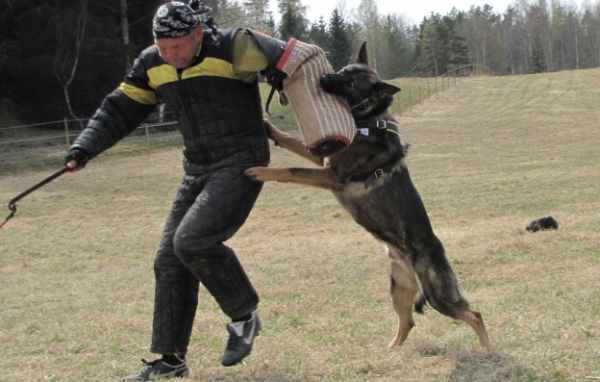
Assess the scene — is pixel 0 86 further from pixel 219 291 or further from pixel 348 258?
pixel 219 291

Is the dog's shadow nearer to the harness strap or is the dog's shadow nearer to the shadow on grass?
the shadow on grass

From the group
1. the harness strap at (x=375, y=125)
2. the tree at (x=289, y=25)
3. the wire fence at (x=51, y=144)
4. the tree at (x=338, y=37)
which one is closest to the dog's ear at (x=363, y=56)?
the harness strap at (x=375, y=125)

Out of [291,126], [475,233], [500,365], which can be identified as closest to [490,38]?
[291,126]

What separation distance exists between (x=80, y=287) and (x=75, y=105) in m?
22.6

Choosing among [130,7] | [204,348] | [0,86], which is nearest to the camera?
[204,348]

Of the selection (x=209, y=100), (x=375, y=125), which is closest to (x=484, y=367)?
(x=375, y=125)

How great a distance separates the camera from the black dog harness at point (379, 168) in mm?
4434

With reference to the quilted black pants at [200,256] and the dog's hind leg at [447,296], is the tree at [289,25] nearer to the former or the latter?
the dog's hind leg at [447,296]

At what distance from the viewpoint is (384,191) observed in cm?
440

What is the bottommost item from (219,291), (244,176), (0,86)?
(219,291)

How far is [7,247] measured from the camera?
10.7 metres

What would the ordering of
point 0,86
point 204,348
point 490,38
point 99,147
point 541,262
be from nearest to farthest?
point 99,147 → point 204,348 → point 541,262 → point 0,86 → point 490,38

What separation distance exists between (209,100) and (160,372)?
5.28 ft

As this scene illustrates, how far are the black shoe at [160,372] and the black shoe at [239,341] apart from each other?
36 cm
